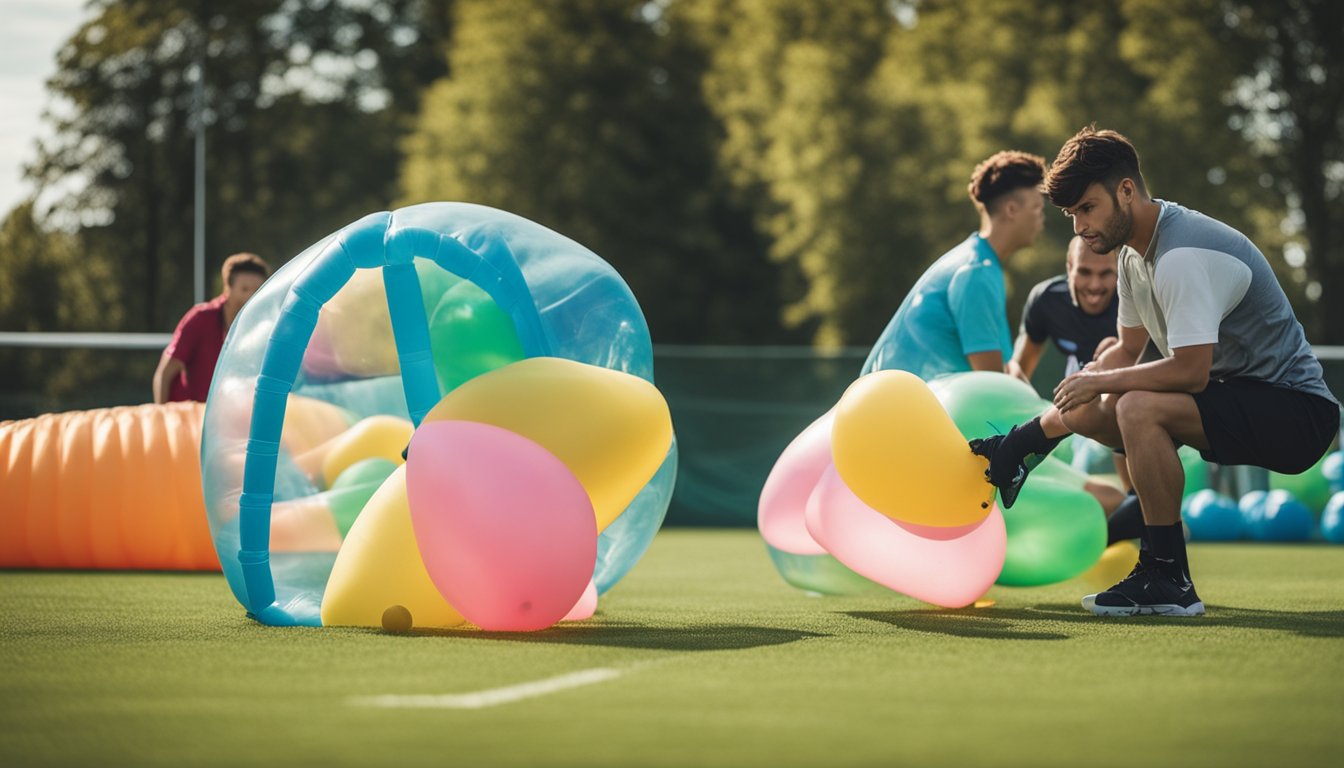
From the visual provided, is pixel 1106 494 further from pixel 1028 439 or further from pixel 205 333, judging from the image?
pixel 205 333

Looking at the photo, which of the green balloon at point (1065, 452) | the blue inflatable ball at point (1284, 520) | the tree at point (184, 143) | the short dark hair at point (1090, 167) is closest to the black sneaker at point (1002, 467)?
the short dark hair at point (1090, 167)

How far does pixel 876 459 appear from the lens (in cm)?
586

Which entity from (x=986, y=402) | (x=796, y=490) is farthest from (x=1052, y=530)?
(x=796, y=490)

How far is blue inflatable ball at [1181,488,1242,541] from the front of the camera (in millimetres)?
13164

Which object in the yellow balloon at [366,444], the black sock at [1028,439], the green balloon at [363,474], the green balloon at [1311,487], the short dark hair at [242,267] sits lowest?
the green balloon at [1311,487]

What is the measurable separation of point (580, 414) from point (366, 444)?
1.58 m

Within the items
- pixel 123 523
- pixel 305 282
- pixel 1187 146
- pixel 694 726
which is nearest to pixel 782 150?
pixel 1187 146

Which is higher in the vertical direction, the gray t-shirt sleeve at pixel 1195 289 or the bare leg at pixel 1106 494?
the gray t-shirt sleeve at pixel 1195 289

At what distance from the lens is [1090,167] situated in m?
5.63

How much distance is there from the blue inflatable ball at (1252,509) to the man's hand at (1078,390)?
26.8 feet

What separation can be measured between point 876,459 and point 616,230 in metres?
32.9

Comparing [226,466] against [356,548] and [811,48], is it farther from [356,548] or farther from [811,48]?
[811,48]

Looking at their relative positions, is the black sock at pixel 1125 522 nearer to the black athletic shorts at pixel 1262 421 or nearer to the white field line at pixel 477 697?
the black athletic shorts at pixel 1262 421

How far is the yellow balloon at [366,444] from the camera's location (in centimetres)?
638
